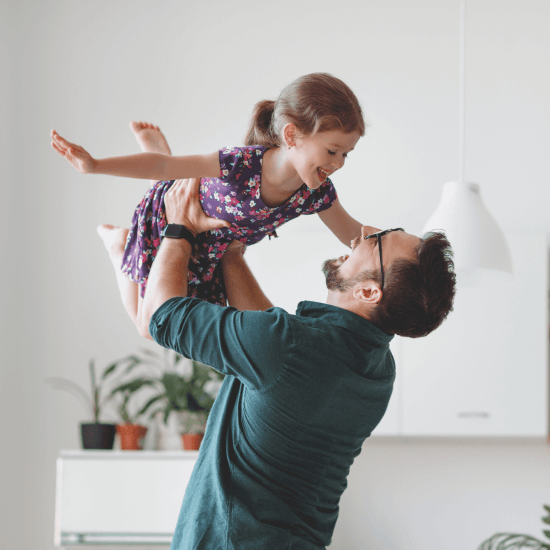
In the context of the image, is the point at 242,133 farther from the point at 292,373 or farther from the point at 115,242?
the point at 292,373

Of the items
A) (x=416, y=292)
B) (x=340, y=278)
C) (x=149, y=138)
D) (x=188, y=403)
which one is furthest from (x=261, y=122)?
(x=188, y=403)

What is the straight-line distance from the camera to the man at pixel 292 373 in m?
1.27

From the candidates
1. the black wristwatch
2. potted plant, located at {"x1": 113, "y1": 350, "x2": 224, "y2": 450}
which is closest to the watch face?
the black wristwatch

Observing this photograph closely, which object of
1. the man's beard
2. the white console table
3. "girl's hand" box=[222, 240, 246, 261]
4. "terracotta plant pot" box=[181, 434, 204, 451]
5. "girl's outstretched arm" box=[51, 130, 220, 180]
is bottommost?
the white console table

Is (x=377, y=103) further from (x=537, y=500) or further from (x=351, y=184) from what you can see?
(x=537, y=500)

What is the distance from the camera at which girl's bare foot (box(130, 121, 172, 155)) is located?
1.70 m

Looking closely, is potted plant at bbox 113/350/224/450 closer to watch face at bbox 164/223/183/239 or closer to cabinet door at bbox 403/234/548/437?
cabinet door at bbox 403/234/548/437

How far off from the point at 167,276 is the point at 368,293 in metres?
0.41

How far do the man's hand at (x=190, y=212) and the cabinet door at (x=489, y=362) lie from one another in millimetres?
1627

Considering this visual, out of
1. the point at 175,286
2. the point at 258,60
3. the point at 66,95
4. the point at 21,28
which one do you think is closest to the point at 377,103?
the point at 258,60

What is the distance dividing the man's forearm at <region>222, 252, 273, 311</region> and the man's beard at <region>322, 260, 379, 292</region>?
0.23m

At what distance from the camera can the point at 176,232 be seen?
1.48 metres

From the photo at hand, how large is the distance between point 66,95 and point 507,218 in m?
2.33

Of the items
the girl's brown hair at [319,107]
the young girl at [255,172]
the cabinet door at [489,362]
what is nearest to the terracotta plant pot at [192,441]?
the cabinet door at [489,362]
